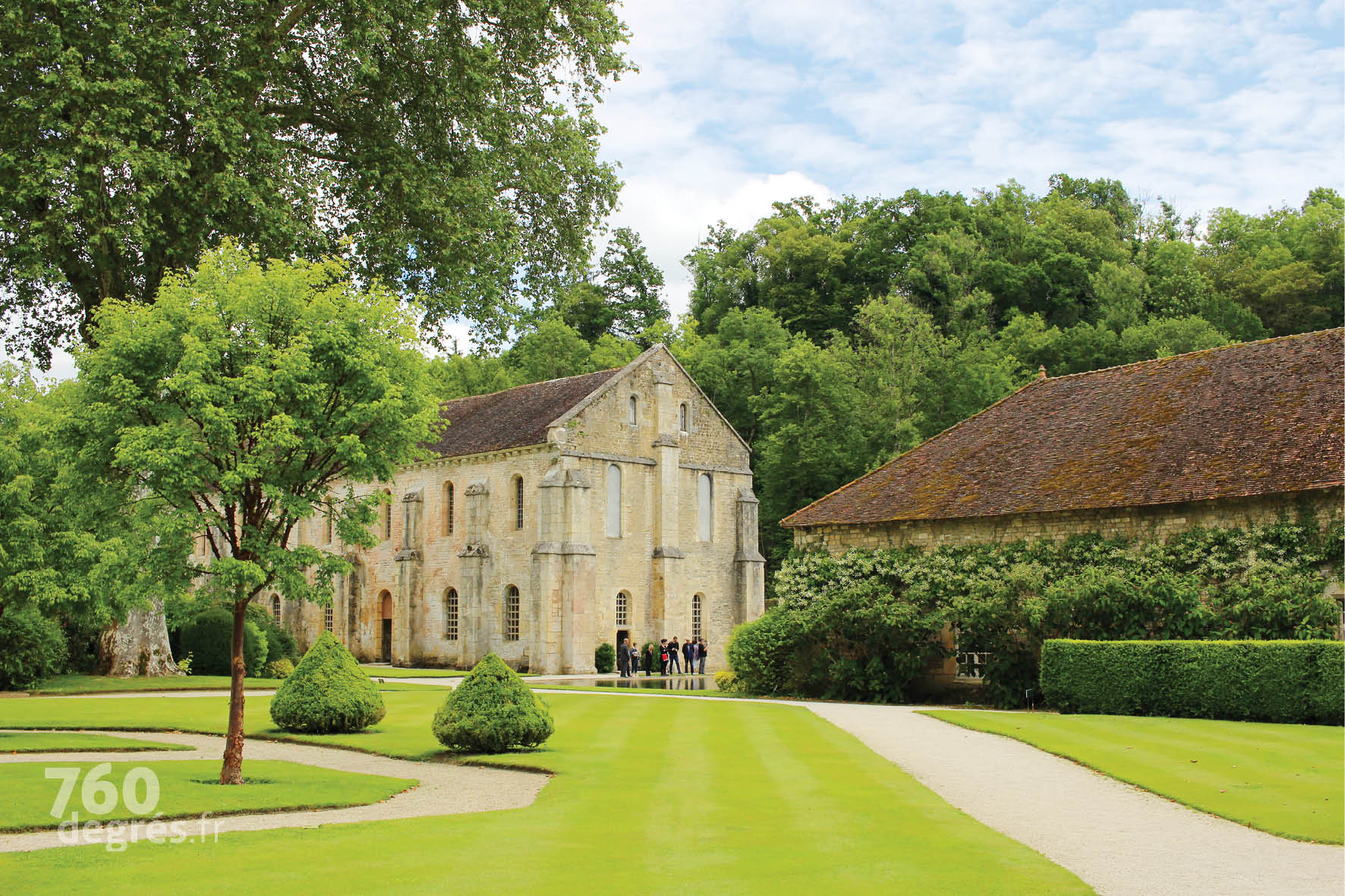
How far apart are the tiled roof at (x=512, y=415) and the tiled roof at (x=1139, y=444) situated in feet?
54.9

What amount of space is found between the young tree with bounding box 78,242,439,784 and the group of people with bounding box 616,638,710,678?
2835 cm

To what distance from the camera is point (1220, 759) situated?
1573 cm

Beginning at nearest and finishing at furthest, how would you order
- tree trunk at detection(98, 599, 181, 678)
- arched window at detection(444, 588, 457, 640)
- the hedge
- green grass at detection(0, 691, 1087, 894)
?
1. green grass at detection(0, 691, 1087, 894)
2. the hedge
3. tree trunk at detection(98, 599, 181, 678)
4. arched window at detection(444, 588, 457, 640)

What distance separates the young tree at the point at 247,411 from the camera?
14414 millimetres

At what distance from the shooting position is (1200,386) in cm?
2859

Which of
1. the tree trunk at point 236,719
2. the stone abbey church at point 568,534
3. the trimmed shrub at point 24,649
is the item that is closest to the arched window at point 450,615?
the stone abbey church at point 568,534

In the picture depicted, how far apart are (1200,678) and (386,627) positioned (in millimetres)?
39120

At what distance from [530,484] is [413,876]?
38030mm

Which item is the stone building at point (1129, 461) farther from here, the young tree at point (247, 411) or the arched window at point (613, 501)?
the young tree at point (247, 411)

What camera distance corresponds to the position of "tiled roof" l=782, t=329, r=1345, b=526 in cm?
2452

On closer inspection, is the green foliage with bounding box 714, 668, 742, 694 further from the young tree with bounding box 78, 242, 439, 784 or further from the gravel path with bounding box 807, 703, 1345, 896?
the young tree with bounding box 78, 242, 439, 784

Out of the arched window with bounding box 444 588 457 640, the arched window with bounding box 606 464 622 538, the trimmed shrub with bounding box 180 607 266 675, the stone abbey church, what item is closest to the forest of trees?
the stone abbey church

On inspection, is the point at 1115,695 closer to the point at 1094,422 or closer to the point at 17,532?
the point at 1094,422

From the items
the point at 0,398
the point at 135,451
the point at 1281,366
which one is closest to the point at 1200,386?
the point at 1281,366
